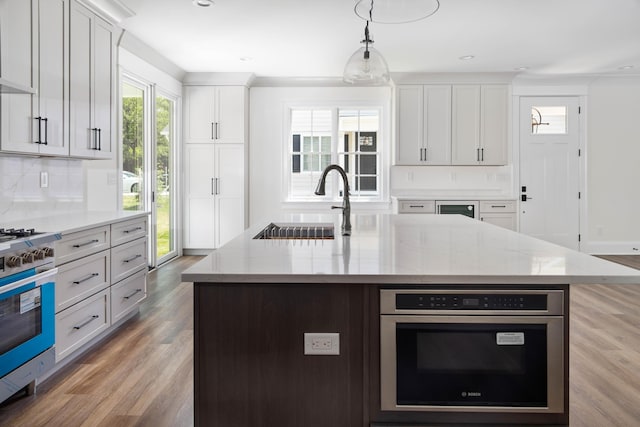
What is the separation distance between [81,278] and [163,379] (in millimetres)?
813

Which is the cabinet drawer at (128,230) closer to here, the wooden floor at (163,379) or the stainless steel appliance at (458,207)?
the wooden floor at (163,379)

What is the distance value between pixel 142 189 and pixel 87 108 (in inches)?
79.9

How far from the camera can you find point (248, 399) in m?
1.40

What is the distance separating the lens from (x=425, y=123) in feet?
20.1

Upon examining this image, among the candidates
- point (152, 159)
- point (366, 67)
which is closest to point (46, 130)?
point (366, 67)

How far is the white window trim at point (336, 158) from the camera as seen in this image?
256 inches

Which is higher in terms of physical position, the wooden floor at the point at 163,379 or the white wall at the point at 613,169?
the white wall at the point at 613,169

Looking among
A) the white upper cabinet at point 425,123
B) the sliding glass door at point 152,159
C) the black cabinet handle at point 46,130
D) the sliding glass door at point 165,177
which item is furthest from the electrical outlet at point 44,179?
the white upper cabinet at point 425,123

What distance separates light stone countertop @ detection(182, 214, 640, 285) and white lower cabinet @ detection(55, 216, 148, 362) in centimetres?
119

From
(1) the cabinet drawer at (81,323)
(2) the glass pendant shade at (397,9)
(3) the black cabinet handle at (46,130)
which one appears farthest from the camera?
(3) the black cabinet handle at (46,130)

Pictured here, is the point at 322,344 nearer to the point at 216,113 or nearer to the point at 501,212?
the point at 501,212

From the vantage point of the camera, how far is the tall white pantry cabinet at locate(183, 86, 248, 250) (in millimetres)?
6230

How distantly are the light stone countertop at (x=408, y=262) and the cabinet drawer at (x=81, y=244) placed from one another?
1135mm

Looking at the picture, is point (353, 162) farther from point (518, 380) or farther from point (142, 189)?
point (518, 380)
